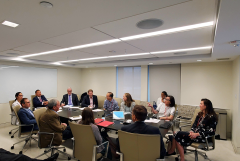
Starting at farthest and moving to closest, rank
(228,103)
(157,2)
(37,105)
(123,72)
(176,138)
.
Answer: (123,72) < (37,105) < (228,103) < (176,138) < (157,2)

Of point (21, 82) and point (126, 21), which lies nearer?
point (126, 21)

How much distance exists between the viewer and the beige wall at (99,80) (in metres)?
7.43

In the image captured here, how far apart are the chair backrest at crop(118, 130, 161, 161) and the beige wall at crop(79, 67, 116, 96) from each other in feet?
17.4

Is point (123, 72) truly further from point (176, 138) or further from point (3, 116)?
point (3, 116)

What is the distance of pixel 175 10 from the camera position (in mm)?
1572

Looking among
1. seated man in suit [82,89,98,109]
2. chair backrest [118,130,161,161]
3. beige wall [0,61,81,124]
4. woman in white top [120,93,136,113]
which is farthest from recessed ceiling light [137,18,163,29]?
beige wall [0,61,81,124]

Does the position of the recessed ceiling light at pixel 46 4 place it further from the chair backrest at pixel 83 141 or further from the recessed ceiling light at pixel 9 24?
the chair backrest at pixel 83 141

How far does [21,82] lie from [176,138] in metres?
6.31

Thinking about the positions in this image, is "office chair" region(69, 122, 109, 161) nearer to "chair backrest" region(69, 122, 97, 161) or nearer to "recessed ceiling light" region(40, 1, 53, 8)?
"chair backrest" region(69, 122, 97, 161)

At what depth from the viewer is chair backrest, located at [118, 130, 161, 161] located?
6.20 feet

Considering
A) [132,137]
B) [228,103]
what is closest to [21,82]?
[132,137]

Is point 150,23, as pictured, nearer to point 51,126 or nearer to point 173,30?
point 173,30

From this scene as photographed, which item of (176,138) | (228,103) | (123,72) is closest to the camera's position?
(176,138)

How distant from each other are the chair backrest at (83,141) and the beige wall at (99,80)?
16.3 ft
